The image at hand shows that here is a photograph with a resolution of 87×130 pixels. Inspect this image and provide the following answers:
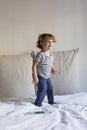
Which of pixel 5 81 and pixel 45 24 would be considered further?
pixel 45 24

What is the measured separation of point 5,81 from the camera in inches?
92.1

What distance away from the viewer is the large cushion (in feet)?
7.63

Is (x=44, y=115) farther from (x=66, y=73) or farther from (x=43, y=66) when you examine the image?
(x=66, y=73)

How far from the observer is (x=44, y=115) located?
1.64 meters

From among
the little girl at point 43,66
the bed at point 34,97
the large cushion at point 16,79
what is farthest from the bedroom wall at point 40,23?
the little girl at point 43,66

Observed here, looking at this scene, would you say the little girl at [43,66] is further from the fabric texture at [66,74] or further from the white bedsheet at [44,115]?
the fabric texture at [66,74]

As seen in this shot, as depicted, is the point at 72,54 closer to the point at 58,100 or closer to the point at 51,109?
the point at 58,100

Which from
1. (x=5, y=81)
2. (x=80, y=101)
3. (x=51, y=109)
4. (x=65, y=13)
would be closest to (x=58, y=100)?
(x=80, y=101)

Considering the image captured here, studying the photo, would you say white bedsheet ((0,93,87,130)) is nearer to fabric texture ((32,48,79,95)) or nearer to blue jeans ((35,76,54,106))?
blue jeans ((35,76,54,106))

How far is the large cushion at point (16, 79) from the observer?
2.32 meters

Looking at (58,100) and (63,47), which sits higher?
(63,47)

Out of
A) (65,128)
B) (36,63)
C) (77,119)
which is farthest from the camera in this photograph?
(36,63)

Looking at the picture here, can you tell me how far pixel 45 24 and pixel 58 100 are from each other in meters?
0.87

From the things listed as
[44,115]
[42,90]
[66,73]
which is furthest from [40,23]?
[44,115]
